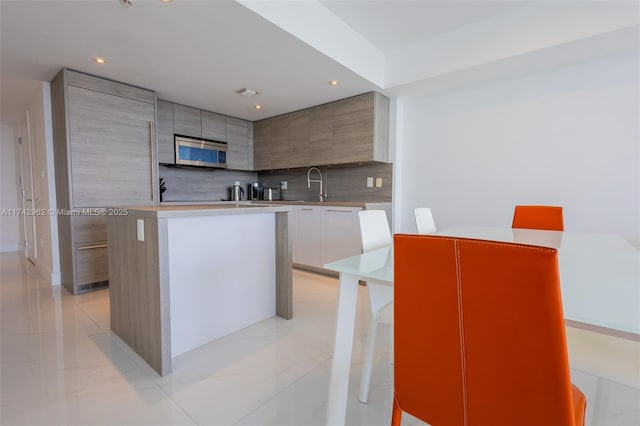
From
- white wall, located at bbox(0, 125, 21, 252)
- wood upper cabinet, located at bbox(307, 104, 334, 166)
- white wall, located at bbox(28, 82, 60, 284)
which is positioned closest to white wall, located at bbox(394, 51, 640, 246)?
wood upper cabinet, located at bbox(307, 104, 334, 166)

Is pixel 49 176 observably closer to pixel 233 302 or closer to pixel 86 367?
pixel 86 367

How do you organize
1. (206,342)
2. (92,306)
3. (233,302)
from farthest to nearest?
(92,306) → (233,302) → (206,342)

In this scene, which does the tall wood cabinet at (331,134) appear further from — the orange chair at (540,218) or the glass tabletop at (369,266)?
the glass tabletop at (369,266)

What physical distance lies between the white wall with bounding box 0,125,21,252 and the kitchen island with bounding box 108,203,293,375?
502 cm

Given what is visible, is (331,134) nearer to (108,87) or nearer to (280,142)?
(280,142)

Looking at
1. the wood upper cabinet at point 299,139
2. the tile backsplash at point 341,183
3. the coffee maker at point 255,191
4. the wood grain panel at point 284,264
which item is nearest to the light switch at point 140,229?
the wood grain panel at point 284,264

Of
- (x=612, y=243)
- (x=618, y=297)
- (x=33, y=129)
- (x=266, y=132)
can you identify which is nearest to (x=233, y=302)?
(x=618, y=297)

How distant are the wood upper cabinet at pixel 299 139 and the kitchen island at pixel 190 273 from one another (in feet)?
6.29

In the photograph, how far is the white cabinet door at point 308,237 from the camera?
3.52m

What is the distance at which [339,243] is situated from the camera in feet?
10.9

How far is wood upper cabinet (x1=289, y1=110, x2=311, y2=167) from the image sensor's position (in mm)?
4000

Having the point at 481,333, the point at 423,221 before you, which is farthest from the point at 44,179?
the point at 481,333

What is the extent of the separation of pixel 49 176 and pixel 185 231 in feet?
8.38

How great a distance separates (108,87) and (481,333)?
376cm
